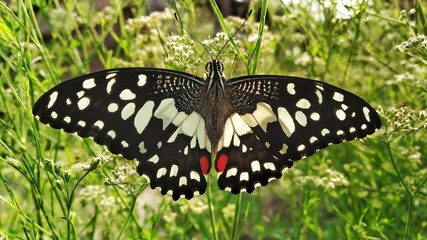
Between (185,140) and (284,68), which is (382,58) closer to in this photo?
(284,68)

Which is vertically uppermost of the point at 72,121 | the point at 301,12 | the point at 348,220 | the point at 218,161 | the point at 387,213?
the point at 301,12

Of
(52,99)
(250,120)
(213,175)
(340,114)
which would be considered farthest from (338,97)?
(52,99)

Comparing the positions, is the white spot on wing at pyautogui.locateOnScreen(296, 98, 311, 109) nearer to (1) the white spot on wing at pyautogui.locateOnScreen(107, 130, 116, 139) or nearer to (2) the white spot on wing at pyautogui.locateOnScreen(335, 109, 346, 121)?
(2) the white spot on wing at pyautogui.locateOnScreen(335, 109, 346, 121)

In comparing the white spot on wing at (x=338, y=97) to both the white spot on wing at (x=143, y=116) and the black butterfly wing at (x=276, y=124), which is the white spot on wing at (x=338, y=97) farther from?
the white spot on wing at (x=143, y=116)

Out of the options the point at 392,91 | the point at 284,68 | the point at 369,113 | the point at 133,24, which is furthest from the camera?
the point at 284,68

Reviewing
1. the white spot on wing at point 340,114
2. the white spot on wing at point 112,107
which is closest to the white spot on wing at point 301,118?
the white spot on wing at point 340,114

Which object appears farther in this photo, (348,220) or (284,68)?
(284,68)

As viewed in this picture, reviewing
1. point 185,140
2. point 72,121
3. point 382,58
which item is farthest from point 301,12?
point 72,121
